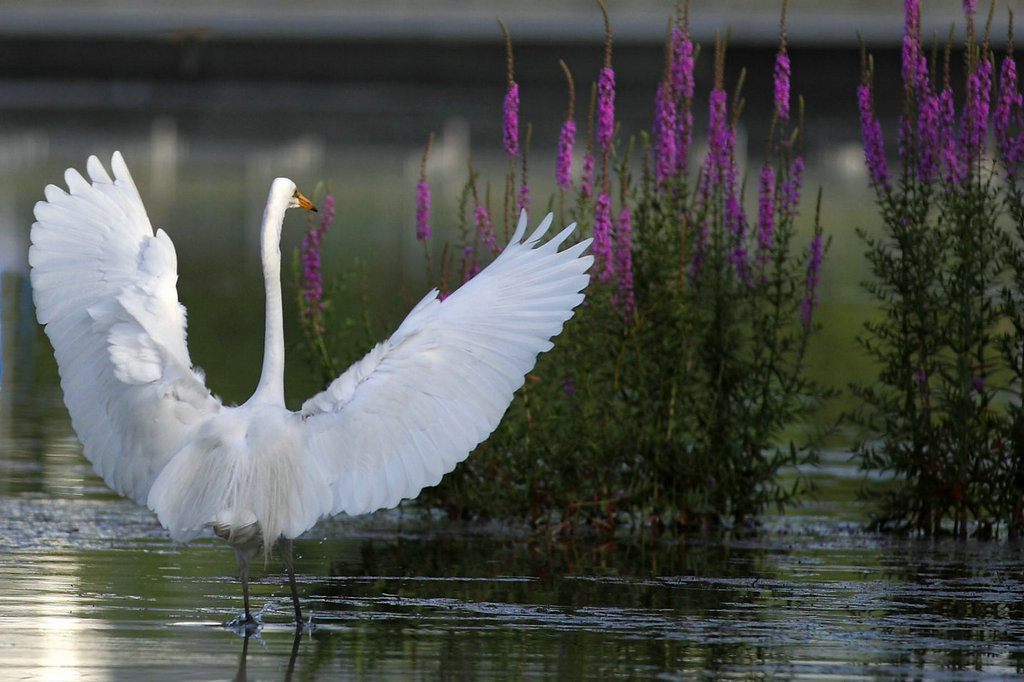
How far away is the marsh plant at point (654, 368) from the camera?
9469mm

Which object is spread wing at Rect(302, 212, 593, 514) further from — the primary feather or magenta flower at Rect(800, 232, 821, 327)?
magenta flower at Rect(800, 232, 821, 327)

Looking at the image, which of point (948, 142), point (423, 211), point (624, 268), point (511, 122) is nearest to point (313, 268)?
point (423, 211)

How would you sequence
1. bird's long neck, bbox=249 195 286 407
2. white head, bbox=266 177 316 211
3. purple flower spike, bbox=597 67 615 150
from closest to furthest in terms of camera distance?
bird's long neck, bbox=249 195 286 407, white head, bbox=266 177 316 211, purple flower spike, bbox=597 67 615 150

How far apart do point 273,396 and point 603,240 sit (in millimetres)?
2565

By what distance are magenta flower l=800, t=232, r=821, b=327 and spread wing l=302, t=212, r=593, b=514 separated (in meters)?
2.44

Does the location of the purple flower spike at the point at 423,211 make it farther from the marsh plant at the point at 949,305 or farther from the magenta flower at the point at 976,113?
the magenta flower at the point at 976,113

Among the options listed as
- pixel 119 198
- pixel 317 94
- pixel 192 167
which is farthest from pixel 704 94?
pixel 119 198

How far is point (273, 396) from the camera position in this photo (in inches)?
293

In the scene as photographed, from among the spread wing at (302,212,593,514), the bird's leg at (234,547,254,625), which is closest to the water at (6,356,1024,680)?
the bird's leg at (234,547,254,625)

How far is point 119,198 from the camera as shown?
8016mm

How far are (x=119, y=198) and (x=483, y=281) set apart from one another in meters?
1.62

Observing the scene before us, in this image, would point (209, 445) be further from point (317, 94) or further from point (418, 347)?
point (317, 94)

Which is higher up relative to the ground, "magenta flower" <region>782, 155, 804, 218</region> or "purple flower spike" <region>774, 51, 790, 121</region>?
"purple flower spike" <region>774, 51, 790, 121</region>

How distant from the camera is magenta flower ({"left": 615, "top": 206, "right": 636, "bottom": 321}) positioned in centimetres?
945
